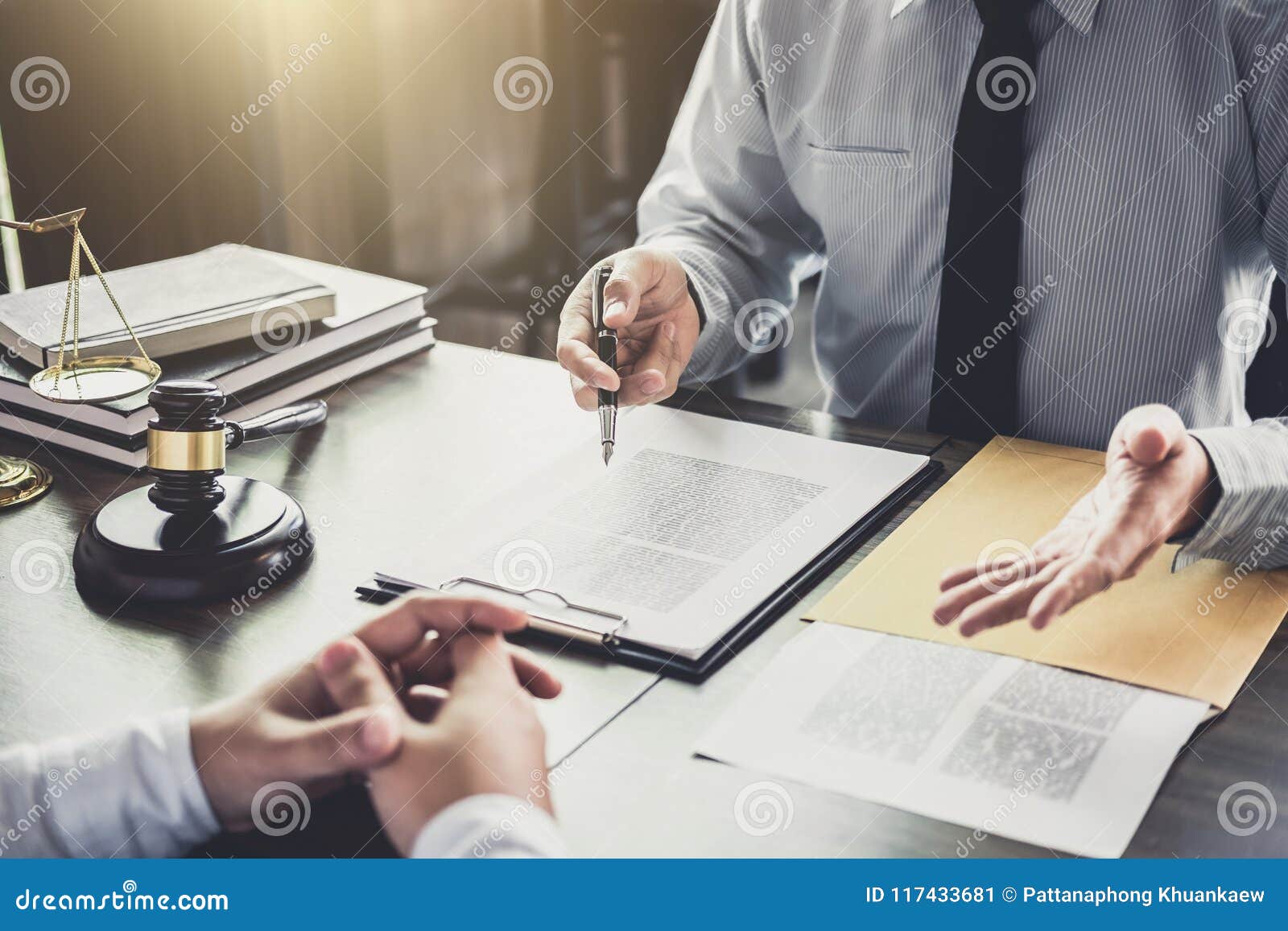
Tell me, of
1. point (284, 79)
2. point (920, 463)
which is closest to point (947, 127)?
point (920, 463)

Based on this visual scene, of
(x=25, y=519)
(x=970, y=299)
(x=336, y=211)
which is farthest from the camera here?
(x=336, y=211)

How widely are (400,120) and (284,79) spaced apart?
298mm

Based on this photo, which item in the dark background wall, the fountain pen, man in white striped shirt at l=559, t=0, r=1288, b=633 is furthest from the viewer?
the dark background wall

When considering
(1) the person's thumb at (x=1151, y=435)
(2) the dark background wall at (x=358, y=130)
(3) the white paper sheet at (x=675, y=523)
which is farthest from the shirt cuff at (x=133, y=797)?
(2) the dark background wall at (x=358, y=130)

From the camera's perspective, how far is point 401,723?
0.75 meters

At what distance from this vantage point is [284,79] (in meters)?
2.50

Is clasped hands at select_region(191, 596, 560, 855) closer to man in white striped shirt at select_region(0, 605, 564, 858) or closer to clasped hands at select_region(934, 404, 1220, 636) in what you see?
man in white striped shirt at select_region(0, 605, 564, 858)

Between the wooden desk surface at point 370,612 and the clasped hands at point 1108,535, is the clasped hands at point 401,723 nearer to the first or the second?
the wooden desk surface at point 370,612

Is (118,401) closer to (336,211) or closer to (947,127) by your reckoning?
(947,127)

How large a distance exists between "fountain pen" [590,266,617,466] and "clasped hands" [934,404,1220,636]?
384 mm

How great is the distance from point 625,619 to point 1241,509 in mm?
515

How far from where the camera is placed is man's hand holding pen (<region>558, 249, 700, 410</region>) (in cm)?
117

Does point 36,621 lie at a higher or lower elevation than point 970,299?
lower

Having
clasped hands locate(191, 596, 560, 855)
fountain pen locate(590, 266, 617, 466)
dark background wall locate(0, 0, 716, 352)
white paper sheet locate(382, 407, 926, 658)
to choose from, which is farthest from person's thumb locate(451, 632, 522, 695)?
dark background wall locate(0, 0, 716, 352)
